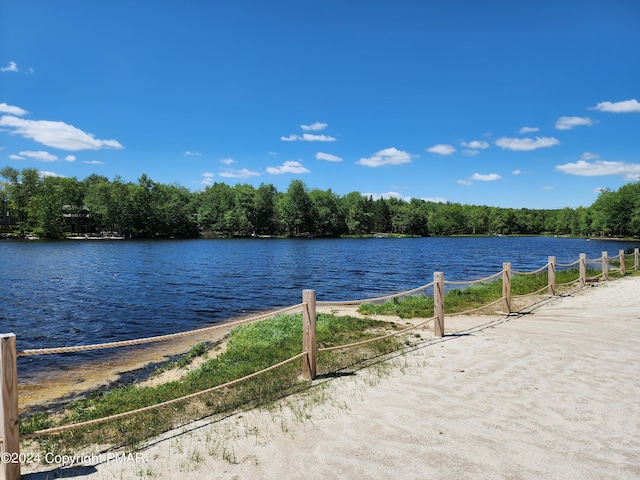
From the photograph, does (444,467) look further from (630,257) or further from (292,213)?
(292,213)

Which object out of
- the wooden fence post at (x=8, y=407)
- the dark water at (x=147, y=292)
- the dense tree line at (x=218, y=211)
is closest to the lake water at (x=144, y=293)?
the dark water at (x=147, y=292)

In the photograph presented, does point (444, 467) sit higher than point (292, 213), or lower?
lower

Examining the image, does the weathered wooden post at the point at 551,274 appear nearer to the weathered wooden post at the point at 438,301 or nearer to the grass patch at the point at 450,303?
the grass patch at the point at 450,303

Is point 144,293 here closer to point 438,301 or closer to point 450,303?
point 450,303

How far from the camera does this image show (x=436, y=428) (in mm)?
5516

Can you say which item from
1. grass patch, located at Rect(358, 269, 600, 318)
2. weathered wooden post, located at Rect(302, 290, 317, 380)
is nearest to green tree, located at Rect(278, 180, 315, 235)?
grass patch, located at Rect(358, 269, 600, 318)

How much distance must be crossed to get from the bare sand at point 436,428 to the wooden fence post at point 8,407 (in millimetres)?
427

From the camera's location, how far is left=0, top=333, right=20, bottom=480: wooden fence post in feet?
14.3

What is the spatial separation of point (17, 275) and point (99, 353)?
26.5 m

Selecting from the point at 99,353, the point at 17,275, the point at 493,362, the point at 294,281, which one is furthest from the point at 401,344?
the point at 17,275

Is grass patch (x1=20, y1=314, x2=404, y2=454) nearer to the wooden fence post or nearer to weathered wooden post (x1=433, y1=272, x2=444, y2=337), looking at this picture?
the wooden fence post

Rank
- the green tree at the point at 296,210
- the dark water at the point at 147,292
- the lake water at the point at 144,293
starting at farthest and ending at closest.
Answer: the green tree at the point at 296,210 → the dark water at the point at 147,292 → the lake water at the point at 144,293

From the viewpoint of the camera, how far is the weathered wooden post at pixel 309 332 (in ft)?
24.8

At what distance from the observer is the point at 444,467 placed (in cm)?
457
